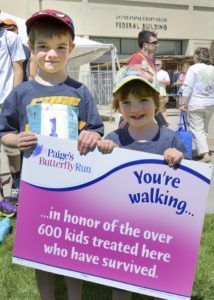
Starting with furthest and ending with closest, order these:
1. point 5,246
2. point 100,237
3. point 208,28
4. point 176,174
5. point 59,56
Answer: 1. point 208,28
2. point 5,246
3. point 59,56
4. point 100,237
5. point 176,174

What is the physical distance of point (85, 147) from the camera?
7.18 ft

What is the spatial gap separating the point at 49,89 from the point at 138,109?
57 cm

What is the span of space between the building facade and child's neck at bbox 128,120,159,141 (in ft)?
79.4

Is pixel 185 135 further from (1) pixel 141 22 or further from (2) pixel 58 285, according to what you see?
(1) pixel 141 22

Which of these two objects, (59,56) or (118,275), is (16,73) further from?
(118,275)

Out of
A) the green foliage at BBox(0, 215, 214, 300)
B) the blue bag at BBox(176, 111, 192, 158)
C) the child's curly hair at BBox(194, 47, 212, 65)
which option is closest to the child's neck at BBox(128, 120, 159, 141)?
the green foliage at BBox(0, 215, 214, 300)

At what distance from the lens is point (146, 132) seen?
239 centimetres

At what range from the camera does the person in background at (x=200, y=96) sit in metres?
7.12

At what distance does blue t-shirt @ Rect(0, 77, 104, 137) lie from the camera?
2574 mm

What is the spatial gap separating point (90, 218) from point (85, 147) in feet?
1.15

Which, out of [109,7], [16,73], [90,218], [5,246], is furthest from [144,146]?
[109,7]

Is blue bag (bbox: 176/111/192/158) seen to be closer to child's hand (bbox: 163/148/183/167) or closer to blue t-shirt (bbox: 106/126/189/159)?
blue t-shirt (bbox: 106/126/189/159)

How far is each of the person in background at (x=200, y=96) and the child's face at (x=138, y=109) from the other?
498cm

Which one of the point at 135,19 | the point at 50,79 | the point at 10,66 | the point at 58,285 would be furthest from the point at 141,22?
the point at 50,79
